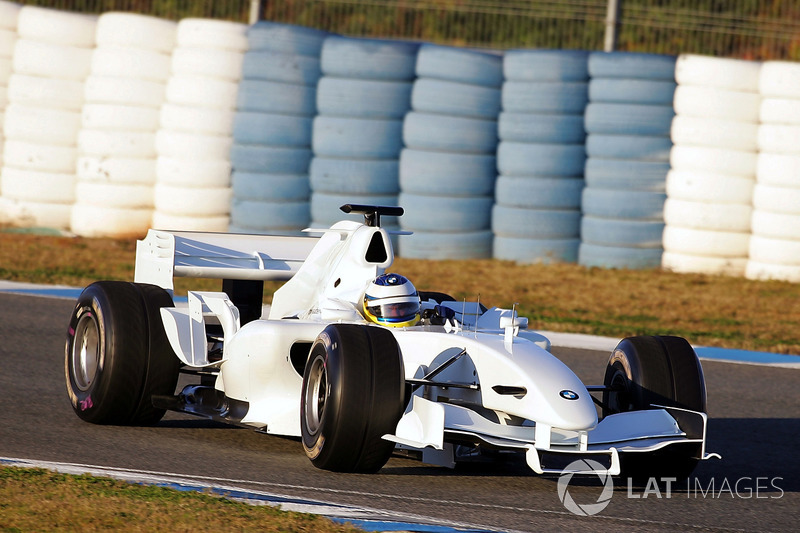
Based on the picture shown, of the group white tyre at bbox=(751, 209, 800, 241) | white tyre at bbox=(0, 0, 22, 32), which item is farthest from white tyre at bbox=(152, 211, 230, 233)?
white tyre at bbox=(751, 209, 800, 241)

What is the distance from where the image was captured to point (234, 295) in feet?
27.0

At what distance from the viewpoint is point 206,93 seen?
49.2ft

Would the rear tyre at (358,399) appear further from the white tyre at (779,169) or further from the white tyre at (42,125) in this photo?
the white tyre at (42,125)

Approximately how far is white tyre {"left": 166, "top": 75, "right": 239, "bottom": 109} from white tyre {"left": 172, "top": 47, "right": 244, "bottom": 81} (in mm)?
74

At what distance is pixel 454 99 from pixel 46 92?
517 centimetres

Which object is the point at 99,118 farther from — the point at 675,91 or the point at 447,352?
the point at 447,352

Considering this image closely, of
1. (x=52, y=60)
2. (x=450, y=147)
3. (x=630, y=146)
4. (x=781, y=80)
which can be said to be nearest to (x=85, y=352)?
(x=450, y=147)

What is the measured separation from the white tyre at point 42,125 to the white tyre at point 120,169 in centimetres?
45

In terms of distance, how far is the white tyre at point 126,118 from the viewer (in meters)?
15.3

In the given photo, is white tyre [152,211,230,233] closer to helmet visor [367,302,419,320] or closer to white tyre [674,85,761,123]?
white tyre [674,85,761,123]

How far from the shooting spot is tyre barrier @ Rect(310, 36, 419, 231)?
14.7 metres

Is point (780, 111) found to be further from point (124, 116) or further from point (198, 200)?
point (124, 116)

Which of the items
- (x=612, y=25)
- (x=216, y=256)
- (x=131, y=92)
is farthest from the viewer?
(x=612, y=25)

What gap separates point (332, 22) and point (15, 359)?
18540 mm
